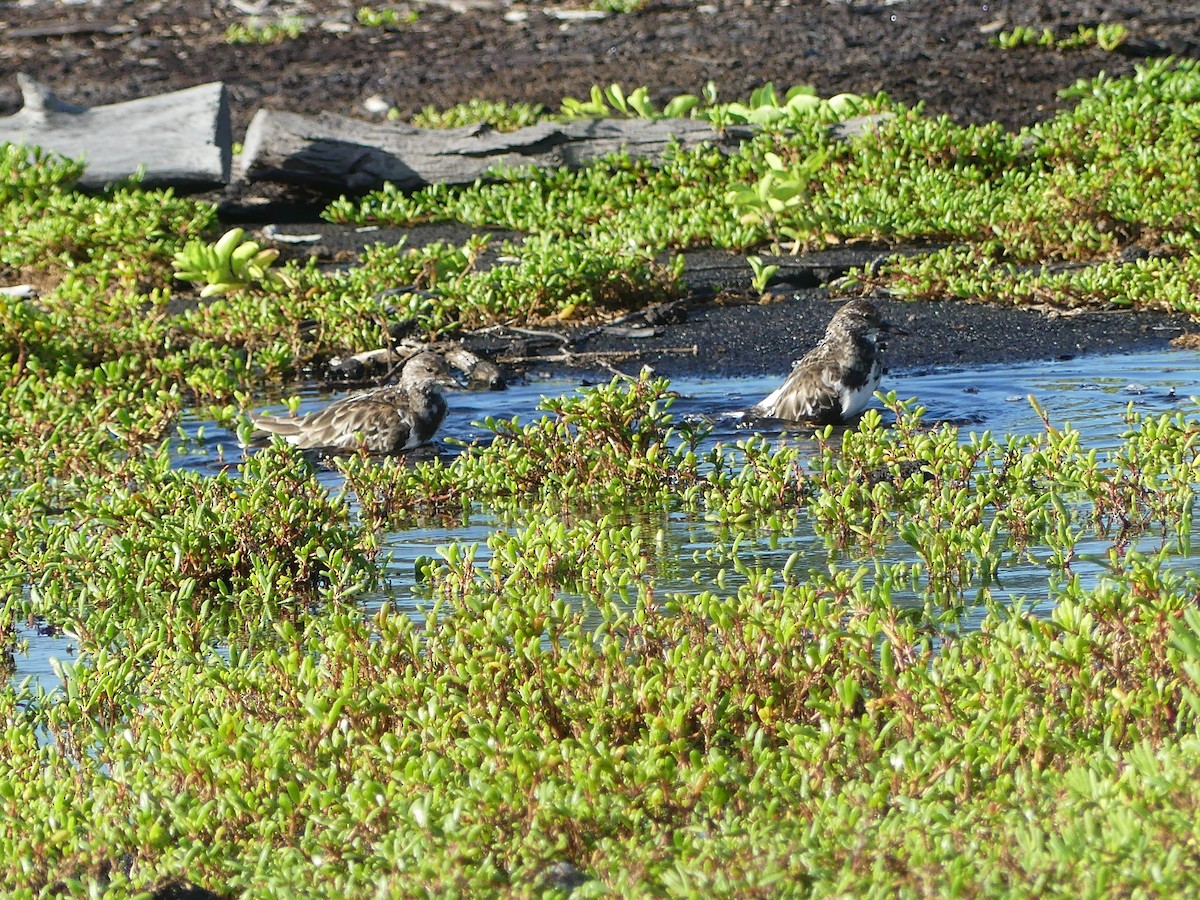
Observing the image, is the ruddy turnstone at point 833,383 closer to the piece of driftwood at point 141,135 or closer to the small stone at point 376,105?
the piece of driftwood at point 141,135

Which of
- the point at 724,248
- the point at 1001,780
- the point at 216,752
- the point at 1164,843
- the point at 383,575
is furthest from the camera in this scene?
the point at 724,248

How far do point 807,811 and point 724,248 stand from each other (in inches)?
408

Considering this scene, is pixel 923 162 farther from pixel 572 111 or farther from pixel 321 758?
pixel 321 758

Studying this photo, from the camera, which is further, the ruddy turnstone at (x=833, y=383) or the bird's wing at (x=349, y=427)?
the ruddy turnstone at (x=833, y=383)

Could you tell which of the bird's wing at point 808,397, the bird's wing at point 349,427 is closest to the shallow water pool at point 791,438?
the bird's wing at point 808,397

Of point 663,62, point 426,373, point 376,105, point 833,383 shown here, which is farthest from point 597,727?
point 663,62

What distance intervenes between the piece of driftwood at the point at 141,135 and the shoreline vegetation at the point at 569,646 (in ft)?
11.6

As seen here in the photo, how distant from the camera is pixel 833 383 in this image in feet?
33.2

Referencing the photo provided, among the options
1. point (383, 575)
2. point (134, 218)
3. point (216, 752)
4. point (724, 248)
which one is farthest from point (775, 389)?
point (216, 752)

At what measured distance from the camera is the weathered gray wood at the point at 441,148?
1584 cm

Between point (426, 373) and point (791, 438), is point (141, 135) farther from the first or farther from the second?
point (791, 438)

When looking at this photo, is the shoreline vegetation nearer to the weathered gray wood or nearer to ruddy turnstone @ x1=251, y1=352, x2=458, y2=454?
ruddy turnstone @ x1=251, y1=352, x2=458, y2=454

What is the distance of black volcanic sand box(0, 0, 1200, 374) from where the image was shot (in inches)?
505

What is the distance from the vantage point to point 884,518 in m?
7.58
